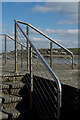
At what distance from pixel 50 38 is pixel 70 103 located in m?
2.49

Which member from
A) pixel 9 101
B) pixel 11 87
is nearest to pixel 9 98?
pixel 9 101

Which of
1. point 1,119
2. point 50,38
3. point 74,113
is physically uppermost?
point 50,38

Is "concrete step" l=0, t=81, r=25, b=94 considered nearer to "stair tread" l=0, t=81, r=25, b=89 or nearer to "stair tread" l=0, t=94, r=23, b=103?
"stair tread" l=0, t=81, r=25, b=89

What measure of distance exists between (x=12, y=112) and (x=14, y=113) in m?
0.07

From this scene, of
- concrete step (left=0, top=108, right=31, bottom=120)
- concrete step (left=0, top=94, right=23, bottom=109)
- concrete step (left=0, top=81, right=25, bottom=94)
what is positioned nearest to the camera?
concrete step (left=0, top=108, right=31, bottom=120)

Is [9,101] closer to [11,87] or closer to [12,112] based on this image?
[12,112]

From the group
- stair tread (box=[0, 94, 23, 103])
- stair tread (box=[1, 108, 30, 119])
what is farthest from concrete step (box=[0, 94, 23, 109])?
stair tread (box=[1, 108, 30, 119])

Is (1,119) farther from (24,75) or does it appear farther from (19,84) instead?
(24,75)

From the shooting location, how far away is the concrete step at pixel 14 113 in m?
3.34

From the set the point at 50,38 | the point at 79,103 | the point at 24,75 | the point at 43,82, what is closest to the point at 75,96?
the point at 79,103

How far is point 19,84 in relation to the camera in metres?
4.15

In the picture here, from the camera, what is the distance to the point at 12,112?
347 cm

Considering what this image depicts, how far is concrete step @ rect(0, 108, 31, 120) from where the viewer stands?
11.0ft

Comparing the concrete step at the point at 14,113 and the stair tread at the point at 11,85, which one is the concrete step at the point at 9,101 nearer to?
the concrete step at the point at 14,113
